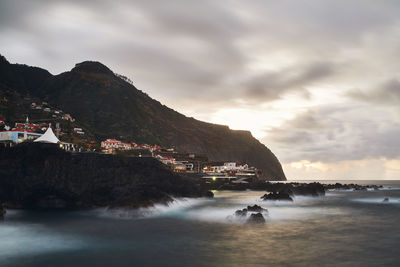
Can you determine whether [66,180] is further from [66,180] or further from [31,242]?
[31,242]

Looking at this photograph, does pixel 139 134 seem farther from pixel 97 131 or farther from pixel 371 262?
pixel 371 262

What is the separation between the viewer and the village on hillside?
61.6 metres

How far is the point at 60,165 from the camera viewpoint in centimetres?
4897

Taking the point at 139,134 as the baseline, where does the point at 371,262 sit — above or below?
below

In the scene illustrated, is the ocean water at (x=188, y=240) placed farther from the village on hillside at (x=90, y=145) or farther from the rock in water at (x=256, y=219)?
the village on hillside at (x=90, y=145)

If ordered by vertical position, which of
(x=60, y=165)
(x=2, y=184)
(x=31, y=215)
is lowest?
(x=31, y=215)

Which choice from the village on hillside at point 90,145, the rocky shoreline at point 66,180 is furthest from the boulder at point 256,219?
the village on hillside at point 90,145

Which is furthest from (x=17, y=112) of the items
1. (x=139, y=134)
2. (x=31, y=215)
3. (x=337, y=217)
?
(x=337, y=217)

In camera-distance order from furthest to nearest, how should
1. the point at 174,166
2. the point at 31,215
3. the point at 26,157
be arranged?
1. the point at 174,166
2. the point at 26,157
3. the point at 31,215

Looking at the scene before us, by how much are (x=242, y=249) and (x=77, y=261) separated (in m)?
11.5

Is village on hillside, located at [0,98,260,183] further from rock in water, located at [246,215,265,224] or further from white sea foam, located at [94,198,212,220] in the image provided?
rock in water, located at [246,215,265,224]

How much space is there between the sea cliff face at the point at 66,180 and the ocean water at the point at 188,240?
5.10 m

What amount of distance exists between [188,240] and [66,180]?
29.0m

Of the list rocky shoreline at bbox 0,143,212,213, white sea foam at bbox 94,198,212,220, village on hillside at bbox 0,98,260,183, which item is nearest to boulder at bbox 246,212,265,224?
white sea foam at bbox 94,198,212,220
